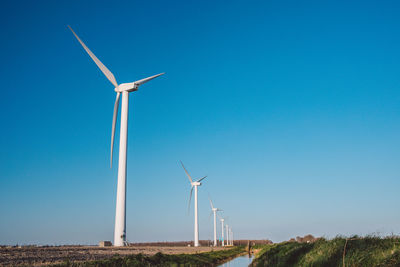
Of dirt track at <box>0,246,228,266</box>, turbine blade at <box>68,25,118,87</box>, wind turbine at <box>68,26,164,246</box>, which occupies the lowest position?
dirt track at <box>0,246,228,266</box>

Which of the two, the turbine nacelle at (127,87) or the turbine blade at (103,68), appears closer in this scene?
the turbine blade at (103,68)

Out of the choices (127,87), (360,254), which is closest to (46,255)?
(360,254)

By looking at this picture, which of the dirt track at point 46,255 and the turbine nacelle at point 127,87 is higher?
the turbine nacelle at point 127,87

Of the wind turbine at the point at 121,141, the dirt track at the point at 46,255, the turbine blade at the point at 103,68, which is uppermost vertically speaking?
the turbine blade at the point at 103,68

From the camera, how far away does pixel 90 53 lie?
172 ft

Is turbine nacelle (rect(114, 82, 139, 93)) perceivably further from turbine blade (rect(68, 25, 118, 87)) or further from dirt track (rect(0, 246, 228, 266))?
dirt track (rect(0, 246, 228, 266))

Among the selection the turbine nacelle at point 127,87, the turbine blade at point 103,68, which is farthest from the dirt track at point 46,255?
the turbine blade at point 103,68

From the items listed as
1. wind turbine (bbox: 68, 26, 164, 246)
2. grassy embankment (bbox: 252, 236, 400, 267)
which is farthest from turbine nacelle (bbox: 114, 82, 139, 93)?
grassy embankment (bbox: 252, 236, 400, 267)

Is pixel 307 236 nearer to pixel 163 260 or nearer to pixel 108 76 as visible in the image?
pixel 108 76

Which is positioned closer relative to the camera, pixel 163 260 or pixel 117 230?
pixel 163 260

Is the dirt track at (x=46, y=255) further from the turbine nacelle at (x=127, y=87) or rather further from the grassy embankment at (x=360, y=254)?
the turbine nacelle at (x=127, y=87)

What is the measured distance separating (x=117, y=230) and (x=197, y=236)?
53.8 m

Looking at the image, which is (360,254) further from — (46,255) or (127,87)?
(127,87)

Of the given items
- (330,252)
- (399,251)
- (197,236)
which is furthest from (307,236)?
(399,251)
